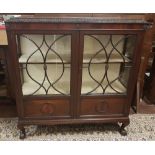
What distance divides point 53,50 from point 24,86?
15.2 inches

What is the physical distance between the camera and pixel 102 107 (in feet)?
4.88

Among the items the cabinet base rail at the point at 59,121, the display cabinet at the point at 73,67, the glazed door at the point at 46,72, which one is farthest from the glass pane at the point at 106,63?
Answer: the cabinet base rail at the point at 59,121

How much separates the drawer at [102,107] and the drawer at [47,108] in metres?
0.14

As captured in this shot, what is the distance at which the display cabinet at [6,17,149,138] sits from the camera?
1.18 meters

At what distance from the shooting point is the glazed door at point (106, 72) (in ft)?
4.23

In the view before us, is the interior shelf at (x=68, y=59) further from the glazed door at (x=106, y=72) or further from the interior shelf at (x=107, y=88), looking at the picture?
the interior shelf at (x=107, y=88)

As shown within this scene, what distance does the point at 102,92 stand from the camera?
4.78 feet

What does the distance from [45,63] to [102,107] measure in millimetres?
591

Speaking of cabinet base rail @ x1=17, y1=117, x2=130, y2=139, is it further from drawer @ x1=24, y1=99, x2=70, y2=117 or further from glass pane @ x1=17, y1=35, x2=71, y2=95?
glass pane @ x1=17, y1=35, x2=71, y2=95

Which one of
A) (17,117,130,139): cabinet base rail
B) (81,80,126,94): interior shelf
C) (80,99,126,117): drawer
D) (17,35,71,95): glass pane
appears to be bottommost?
(17,117,130,139): cabinet base rail

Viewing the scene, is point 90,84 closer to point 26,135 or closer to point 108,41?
point 108,41

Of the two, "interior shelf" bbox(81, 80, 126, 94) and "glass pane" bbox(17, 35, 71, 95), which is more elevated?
"glass pane" bbox(17, 35, 71, 95)

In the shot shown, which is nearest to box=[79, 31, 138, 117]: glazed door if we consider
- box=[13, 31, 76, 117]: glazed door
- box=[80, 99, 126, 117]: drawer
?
box=[80, 99, 126, 117]: drawer

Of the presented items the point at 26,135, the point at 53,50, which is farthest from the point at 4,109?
the point at 53,50
